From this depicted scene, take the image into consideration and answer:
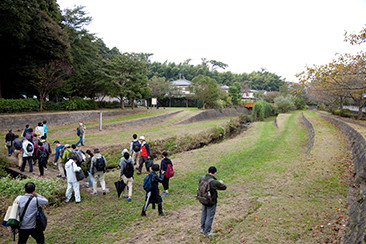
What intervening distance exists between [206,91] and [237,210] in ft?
110

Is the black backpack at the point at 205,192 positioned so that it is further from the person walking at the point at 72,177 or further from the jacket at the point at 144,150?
the jacket at the point at 144,150

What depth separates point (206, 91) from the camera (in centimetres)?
3941

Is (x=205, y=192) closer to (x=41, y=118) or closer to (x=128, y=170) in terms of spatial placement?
(x=128, y=170)

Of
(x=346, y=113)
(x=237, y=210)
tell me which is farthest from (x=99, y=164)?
(x=346, y=113)

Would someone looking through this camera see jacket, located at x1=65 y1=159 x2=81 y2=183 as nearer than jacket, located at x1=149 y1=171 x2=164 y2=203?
No

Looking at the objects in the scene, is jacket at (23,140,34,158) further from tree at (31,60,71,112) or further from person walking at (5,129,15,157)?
tree at (31,60,71,112)

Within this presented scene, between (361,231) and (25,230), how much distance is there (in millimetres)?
6765

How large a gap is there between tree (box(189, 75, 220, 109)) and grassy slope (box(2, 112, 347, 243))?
94.6 ft

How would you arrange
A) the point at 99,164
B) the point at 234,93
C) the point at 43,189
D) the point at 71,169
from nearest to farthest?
the point at 71,169 < the point at 43,189 < the point at 99,164 < the point at 234,93

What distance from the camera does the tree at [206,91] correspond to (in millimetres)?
39469

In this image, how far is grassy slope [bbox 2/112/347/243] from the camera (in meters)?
5.47

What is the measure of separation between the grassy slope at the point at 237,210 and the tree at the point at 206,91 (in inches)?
1135

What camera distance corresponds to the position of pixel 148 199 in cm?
630

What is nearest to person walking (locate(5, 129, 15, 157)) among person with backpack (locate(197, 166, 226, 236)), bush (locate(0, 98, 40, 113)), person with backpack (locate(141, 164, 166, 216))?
bush (locate(0, 98, 40, 113))
